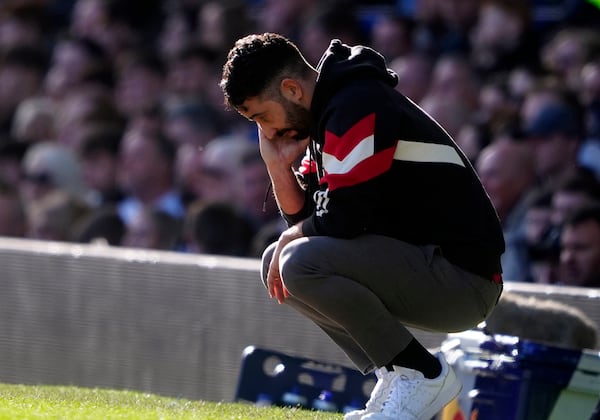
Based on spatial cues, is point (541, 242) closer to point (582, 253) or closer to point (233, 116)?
point (582, 253)

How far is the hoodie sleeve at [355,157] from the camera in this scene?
4.14 meters

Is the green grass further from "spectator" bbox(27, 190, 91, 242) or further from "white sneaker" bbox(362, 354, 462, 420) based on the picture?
"spectator" bbox(27, 190, 91, 242)

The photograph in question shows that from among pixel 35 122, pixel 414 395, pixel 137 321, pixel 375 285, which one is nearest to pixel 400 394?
pixel 414 395

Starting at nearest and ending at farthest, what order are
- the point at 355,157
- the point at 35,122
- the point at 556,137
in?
the point at 355,157, the point at 556,137, the point at 35,122

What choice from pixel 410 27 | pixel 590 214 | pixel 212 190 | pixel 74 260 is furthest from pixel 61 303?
pixel 410 27

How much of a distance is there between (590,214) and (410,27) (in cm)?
356

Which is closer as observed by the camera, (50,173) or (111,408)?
(111,408)

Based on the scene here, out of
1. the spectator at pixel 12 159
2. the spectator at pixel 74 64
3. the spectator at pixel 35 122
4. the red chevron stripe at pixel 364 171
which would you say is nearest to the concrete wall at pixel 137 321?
the red chevron stripe at pixel 364 171

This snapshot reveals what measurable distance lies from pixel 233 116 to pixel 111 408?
595cm

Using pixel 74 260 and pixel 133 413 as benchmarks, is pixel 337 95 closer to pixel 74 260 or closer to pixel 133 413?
pixel 133 413

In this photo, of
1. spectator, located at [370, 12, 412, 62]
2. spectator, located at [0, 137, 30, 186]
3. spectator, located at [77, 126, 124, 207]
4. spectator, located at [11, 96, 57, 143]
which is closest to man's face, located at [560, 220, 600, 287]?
spectator, located at [370, 12, 412, 62]

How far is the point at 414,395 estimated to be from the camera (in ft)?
14.0

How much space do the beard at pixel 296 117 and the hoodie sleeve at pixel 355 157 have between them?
152 millimetres

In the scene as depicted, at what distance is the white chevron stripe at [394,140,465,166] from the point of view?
428cm
